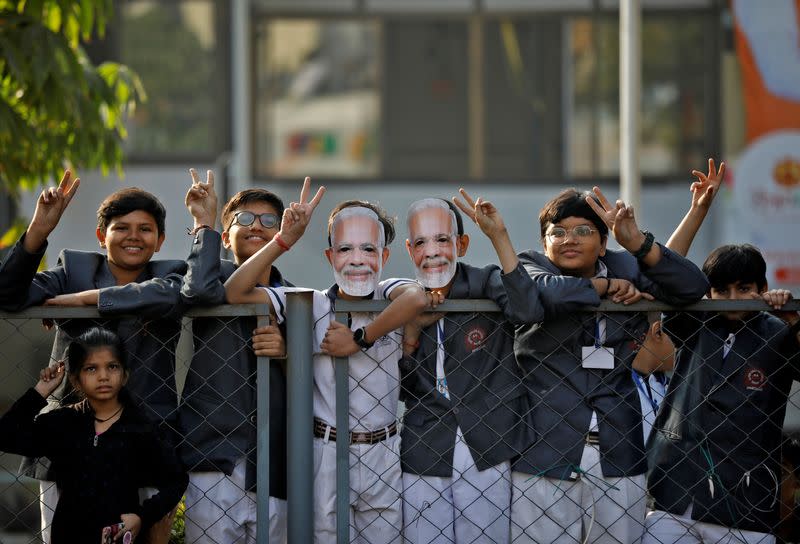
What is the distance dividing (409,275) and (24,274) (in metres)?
5.41

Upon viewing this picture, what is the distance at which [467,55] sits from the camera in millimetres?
9555

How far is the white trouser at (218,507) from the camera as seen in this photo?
149 inches

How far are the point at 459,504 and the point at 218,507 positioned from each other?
0.82m

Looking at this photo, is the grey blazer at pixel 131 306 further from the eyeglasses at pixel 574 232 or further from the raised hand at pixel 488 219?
the eyeglasses at pixel 574 232

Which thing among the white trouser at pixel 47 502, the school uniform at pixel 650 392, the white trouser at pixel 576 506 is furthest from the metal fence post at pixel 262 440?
the school uniform at pixel 650 392

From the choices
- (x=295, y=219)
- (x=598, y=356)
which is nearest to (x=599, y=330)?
(x=598, y=356)

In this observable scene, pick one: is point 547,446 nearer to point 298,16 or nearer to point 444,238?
point 444,238

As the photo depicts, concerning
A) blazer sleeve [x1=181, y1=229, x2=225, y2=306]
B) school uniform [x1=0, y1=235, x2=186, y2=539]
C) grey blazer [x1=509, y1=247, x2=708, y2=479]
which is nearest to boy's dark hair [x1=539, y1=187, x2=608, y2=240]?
grey blazer [x1=509, y1=247, x2=708, y2=479]

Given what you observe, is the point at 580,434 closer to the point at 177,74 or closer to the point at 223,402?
the point at 223,402

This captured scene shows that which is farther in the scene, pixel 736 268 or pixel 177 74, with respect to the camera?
pixel 177 74

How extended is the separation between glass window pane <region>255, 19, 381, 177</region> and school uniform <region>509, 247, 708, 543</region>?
5857mm

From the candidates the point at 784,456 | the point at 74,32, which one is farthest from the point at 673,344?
the point at 74,32

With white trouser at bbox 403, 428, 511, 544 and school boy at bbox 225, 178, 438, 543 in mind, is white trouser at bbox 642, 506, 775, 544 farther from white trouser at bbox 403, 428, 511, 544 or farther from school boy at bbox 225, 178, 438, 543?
school boy at bbox 225, 178, 438, 543

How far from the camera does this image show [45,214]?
11.9 feet
